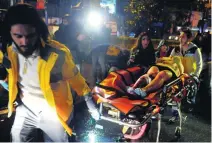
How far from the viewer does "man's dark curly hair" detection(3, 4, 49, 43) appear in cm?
227

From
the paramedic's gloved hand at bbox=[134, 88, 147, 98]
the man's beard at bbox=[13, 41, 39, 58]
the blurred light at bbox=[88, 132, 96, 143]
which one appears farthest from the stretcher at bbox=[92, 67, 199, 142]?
the man's beard at bbox=[13, 41, 39, 58]

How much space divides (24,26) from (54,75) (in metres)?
0.51

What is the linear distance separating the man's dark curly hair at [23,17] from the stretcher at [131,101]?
6.36ft

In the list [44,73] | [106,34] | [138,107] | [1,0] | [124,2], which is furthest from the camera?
[124,2]

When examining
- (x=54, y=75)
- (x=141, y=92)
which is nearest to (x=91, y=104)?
(x=54, y=75)

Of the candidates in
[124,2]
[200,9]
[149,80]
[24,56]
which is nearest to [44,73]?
[24,56]

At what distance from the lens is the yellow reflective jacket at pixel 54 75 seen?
2354mm

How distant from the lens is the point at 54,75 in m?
2.45

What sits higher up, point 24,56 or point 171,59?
point 24,56

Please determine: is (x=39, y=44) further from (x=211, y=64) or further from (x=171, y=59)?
(x=211, y=64)

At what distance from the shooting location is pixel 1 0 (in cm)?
929

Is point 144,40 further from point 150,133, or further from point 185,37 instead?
point 150,133

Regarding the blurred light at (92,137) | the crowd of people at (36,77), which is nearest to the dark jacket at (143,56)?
the blurred light at (92,137)

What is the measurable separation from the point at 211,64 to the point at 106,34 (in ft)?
13.9
